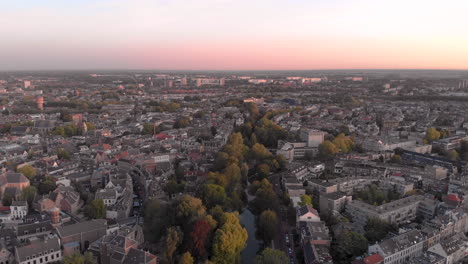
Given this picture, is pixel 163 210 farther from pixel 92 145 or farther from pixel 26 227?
pixel 92 145

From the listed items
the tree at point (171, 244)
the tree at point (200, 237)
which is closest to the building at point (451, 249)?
the tree at point (200, 237)

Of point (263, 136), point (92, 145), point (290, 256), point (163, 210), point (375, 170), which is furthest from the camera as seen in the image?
point (263, 136)

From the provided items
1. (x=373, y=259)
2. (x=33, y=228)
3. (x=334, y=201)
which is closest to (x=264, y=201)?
(x=334, y=201)

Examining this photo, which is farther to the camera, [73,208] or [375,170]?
[375,170]

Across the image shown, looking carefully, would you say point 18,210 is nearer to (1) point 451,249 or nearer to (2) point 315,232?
(2) point 315,232

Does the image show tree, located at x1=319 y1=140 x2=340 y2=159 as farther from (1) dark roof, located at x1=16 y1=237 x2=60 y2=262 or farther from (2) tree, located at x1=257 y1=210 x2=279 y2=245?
(1) dark roof, located at x1=16 y1=237 x2=60 y2=262

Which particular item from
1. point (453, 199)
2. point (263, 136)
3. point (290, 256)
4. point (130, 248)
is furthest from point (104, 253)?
point (263, 136)

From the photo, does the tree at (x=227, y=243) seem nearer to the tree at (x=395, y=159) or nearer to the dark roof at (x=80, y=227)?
the dark roof at (x=80, y=227)
